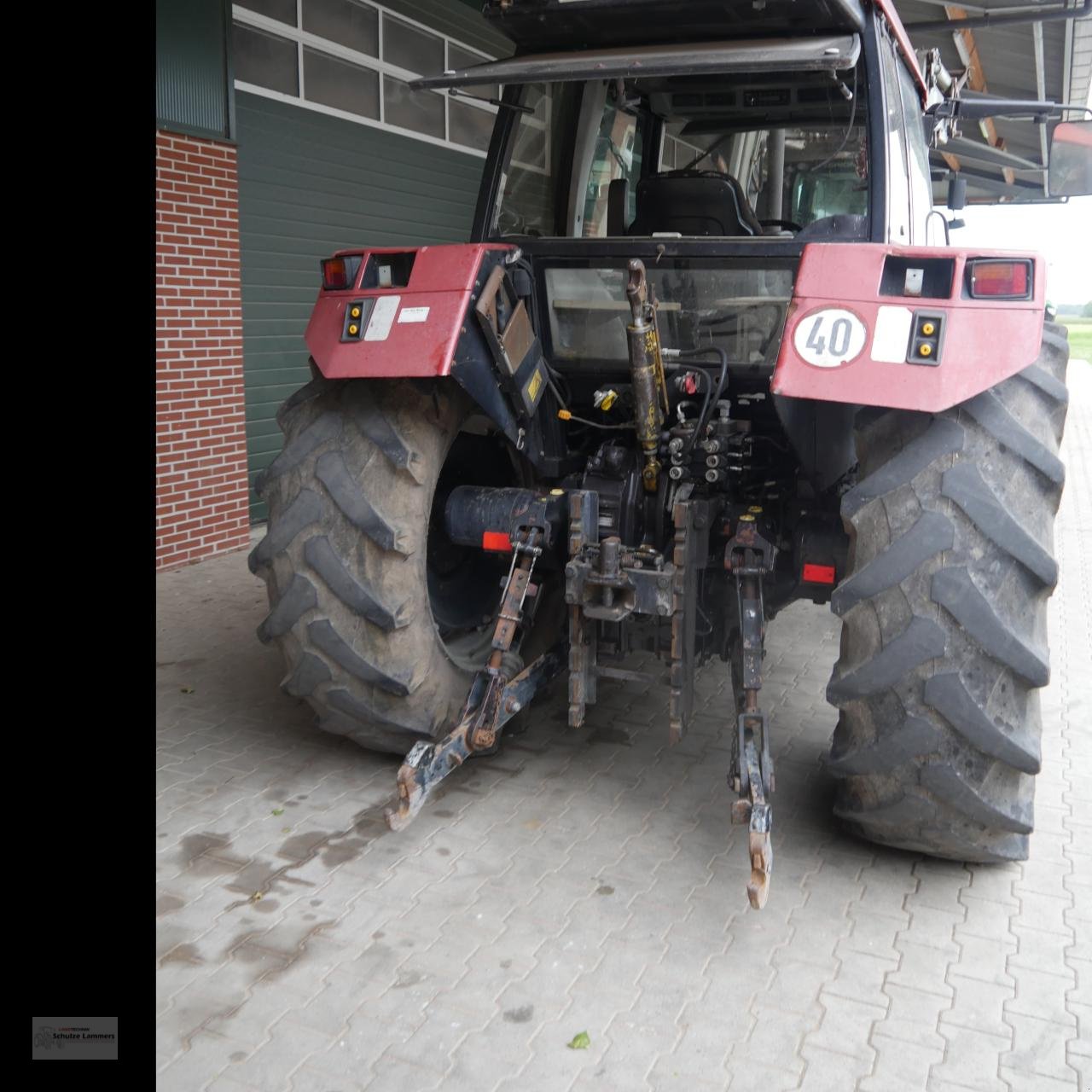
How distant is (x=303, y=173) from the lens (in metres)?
7.76

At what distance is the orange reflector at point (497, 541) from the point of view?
379 centimetres

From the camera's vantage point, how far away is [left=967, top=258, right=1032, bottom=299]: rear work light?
2.88m

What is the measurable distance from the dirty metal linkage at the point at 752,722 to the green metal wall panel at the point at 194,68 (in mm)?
4556

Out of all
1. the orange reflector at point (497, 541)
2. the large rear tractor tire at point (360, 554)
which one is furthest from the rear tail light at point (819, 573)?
the large rear tractor tire at point (360, 554)

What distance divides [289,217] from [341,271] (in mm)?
4464

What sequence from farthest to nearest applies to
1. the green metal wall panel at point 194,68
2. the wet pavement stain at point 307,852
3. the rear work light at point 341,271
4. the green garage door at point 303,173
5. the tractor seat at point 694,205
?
1. the green garage door at point 303,173
2. the green metal wall panel at point 194,68
3. the tractor seat at point 694,205
4. the rear work light at point 341,271
5. the wet pavement stain at point 307,852

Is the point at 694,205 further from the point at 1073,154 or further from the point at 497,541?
the point at 1073,154

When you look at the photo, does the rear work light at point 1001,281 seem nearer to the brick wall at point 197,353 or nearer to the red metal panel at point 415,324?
the red metal panel at point 415,324

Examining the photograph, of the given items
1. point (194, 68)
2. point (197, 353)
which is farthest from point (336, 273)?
point (194, 68)

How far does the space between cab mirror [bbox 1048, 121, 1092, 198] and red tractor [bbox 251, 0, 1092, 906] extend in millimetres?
15

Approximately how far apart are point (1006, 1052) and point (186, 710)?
3217 millimetres

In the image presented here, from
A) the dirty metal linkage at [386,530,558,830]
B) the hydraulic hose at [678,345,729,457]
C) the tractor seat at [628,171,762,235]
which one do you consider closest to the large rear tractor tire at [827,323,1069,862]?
the hydraulic hose at [678,345,729,457]

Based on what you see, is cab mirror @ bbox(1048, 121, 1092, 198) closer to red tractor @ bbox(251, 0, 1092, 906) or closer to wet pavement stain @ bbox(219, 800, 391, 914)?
red tractor @ bbox(251, 0, 1092, 906)

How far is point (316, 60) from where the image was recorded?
7.77 m
